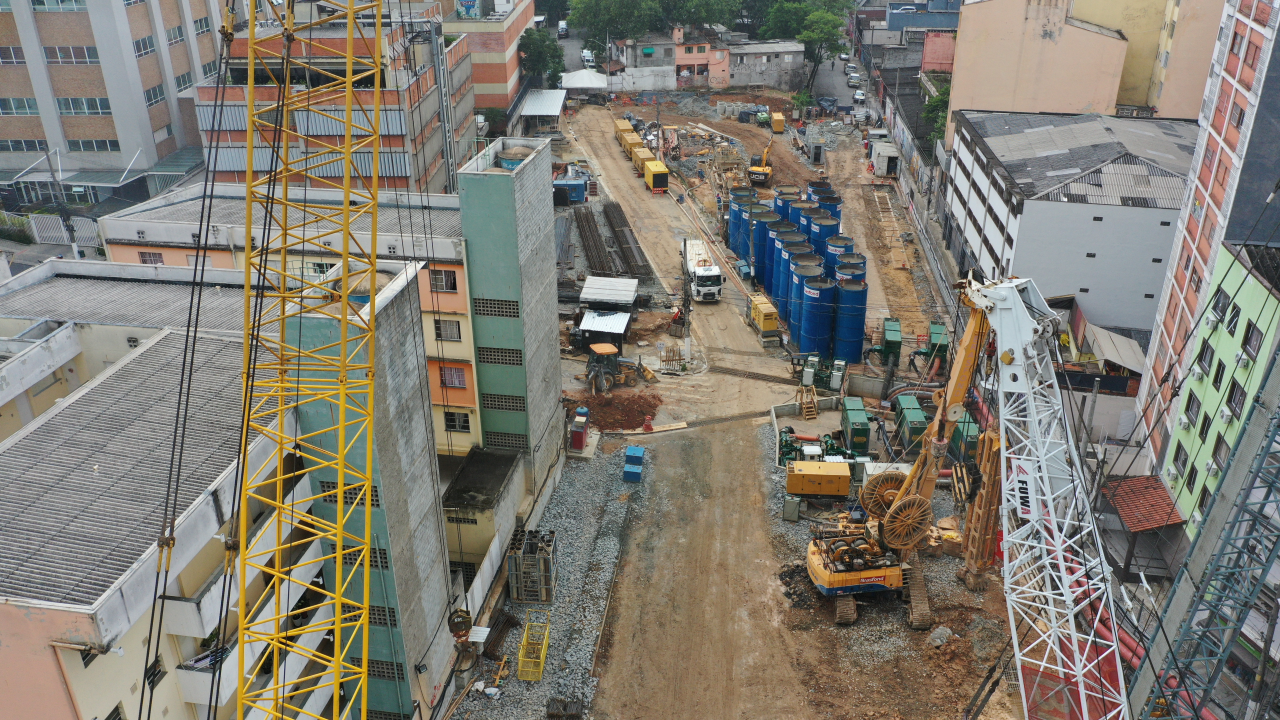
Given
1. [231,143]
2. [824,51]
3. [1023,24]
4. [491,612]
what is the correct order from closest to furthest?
1. [491,612]
2. [231,143]
3. [1023,24]
4. [824,51]

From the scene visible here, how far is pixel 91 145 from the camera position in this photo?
65.8m

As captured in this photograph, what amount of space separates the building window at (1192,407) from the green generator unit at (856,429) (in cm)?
1173

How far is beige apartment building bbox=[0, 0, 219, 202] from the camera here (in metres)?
61.9

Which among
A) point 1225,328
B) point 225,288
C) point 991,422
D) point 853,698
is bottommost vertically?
point 853,698

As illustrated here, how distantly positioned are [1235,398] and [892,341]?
17819mm

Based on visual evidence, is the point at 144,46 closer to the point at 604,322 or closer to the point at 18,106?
the point at 18,106

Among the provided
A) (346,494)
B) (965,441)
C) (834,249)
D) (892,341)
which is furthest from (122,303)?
(834,249)

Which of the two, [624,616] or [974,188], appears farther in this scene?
[974,188]

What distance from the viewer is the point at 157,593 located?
711 inches

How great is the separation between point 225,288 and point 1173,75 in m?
63.1

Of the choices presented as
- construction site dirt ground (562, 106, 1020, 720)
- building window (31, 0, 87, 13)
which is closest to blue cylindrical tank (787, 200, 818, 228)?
construction site dirt ground (562, 106, 1020, 720)

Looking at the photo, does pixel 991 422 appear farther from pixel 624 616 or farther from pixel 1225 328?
pixel 624 616

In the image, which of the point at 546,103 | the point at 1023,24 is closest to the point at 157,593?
the point at 1023,24

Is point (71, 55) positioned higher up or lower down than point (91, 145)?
higher up
